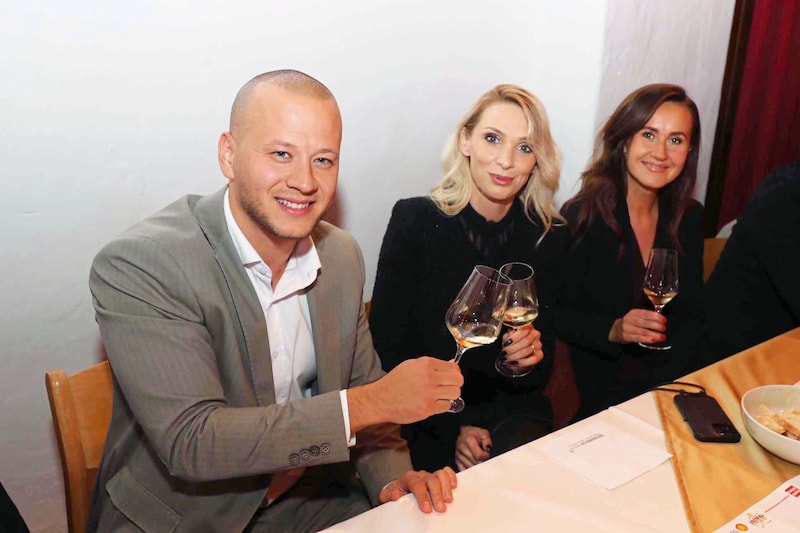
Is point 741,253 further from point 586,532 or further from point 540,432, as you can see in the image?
point 586,532

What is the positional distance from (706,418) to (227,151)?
125cm

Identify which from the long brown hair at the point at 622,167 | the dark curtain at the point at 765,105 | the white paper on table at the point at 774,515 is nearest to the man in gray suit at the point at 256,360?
the white paper on table at the point at 774,515

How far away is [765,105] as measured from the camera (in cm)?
313

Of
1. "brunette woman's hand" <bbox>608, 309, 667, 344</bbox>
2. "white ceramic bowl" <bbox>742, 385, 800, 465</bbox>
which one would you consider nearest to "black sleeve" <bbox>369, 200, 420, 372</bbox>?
"brunette woman's hand" <bbox>608, 309, 667, 344</bbox>

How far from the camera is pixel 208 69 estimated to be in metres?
2.09

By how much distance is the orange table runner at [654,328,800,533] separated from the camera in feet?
→ 4.26

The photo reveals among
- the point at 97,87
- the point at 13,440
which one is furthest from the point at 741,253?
the point at 13,440

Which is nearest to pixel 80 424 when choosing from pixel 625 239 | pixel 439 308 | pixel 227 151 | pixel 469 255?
pixel 227 151

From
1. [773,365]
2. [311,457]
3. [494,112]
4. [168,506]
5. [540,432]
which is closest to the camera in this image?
[311,457]

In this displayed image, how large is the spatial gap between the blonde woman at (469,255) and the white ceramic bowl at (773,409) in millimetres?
719

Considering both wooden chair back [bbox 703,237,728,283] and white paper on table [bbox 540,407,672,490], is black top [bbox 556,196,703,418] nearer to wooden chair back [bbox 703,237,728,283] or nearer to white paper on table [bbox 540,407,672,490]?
wooden chair back [bbox 703,237,728,283]

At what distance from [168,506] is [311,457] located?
15.9 inches

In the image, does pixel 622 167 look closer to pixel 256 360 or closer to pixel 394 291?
pixel 394 291

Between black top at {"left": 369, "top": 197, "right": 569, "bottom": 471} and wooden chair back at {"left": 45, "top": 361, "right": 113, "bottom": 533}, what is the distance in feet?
3.02
